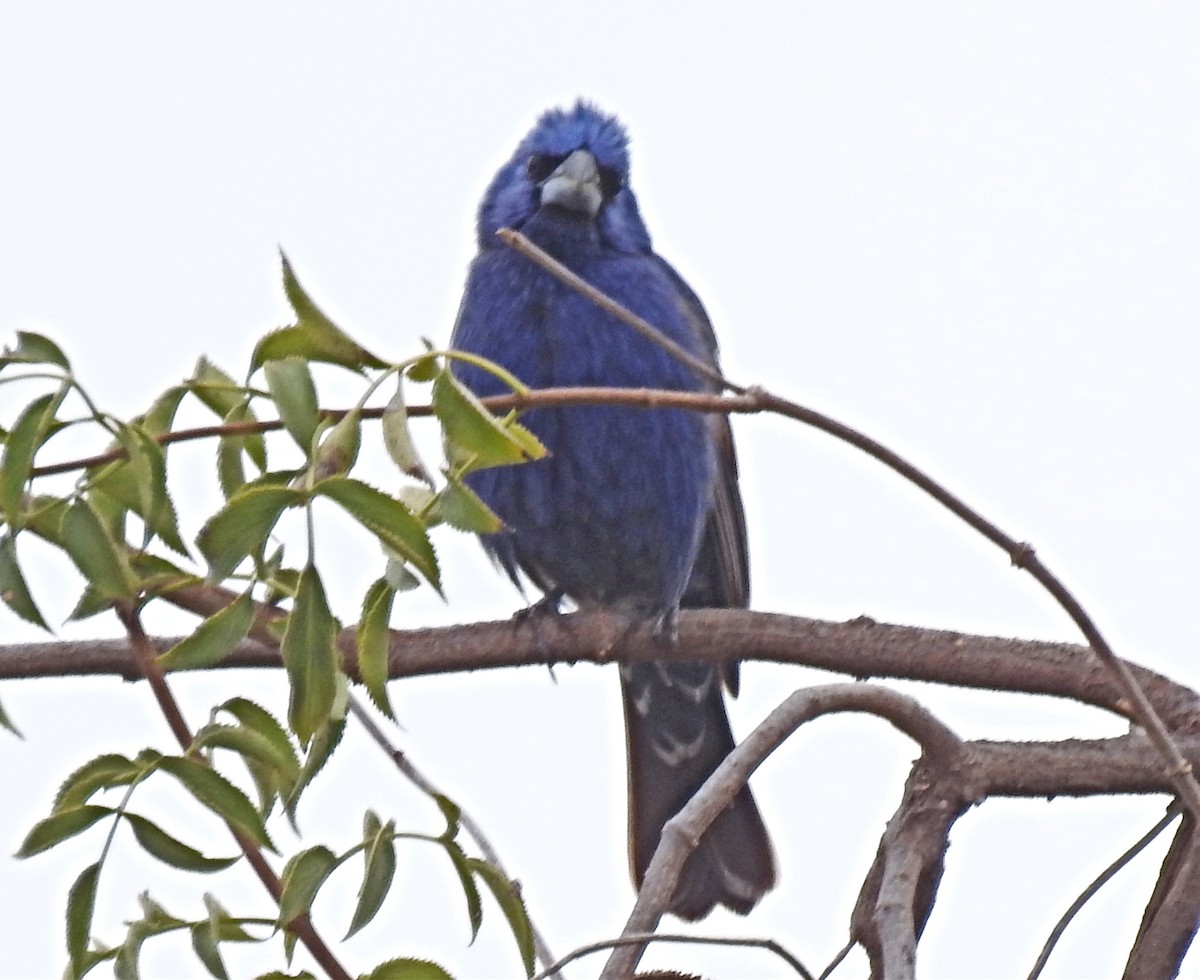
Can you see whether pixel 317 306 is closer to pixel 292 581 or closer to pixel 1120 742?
pixel 292 581

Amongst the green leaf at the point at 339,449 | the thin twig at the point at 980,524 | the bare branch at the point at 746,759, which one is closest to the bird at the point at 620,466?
the bare branch at the point at 746,759

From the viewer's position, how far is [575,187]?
5.14 meters

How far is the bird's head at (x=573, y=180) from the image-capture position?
5.16m

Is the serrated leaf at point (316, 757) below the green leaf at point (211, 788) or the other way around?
the other way around

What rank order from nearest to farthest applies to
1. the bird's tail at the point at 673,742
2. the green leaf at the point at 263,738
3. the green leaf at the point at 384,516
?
the green leaf at the point at 384,516 → the green leaf at the point at 263,738 → the bird's tail at the point at 673,742

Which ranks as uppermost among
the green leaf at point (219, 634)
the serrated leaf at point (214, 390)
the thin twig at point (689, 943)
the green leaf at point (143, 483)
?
the serrated leaf at point (214, 390)

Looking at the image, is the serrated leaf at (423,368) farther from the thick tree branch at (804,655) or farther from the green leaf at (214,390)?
the thick tree branch at (804,655)

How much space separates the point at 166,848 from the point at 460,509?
1.74 feet

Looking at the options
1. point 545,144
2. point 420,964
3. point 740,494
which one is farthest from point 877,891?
point 545,144

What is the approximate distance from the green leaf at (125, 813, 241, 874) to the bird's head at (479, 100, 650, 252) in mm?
3250

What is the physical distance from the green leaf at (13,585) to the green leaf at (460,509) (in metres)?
0.49

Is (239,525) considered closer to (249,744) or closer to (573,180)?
(249,744)

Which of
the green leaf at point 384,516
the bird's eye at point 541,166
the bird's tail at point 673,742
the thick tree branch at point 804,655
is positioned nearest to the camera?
the green leaf at point 384,516

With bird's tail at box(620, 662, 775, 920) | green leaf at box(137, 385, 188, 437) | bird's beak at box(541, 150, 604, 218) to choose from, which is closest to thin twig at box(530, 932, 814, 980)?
green leaf at box(137, 385, 188, 437)
